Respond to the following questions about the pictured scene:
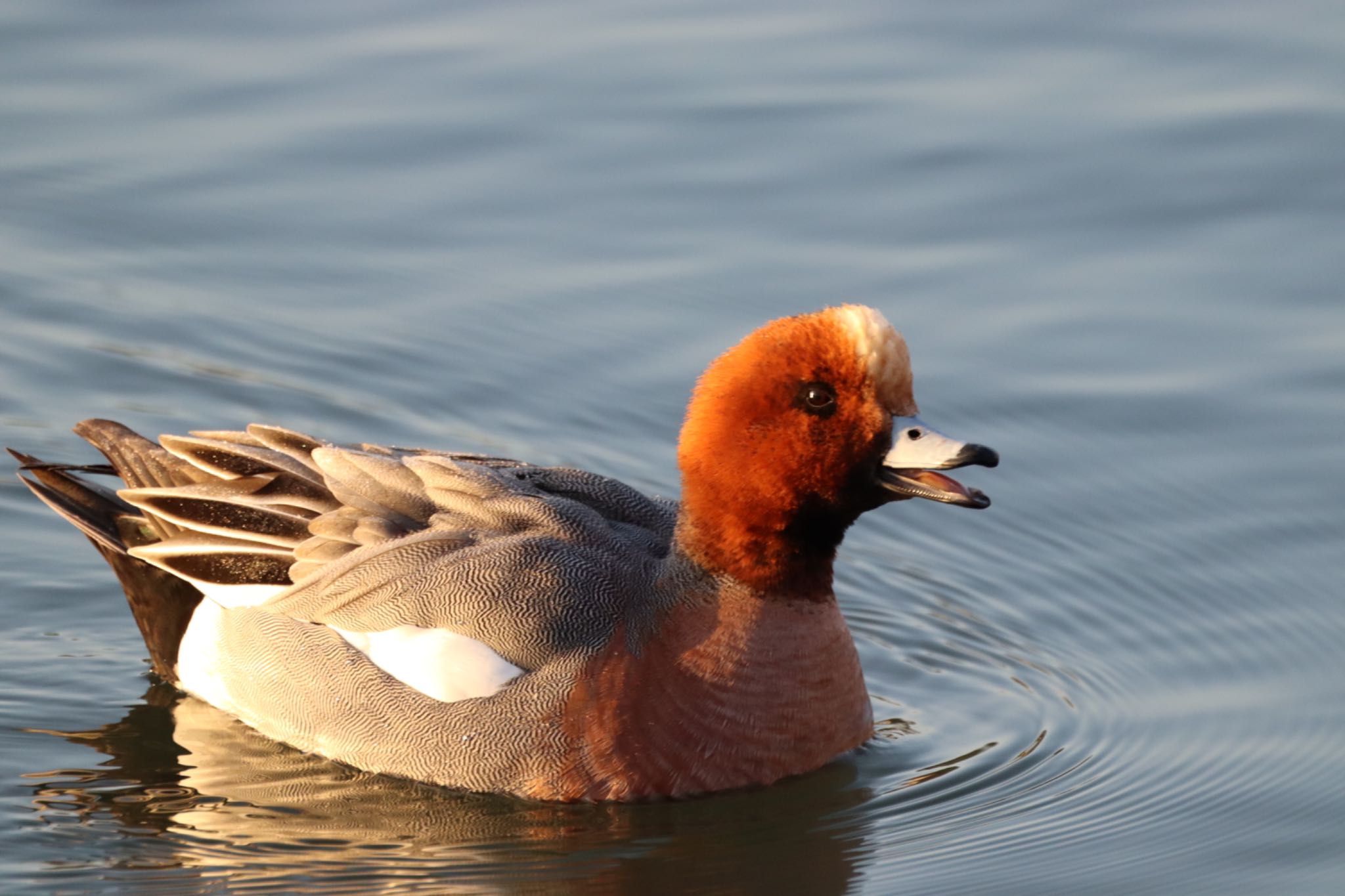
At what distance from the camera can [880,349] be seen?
664 centimetres

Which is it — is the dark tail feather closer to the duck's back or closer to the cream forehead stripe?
the duck's back

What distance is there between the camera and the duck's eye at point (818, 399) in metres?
6.75

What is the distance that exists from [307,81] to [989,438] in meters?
4.59

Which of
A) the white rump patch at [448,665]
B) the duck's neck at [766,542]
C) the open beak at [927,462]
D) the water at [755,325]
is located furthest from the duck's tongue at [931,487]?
the white rump patch at [448,665]

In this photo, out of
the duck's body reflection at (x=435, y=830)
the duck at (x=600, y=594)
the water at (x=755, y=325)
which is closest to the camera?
the duck's body reflection at (x=435, y=830)

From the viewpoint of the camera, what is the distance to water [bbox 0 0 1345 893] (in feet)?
22.6

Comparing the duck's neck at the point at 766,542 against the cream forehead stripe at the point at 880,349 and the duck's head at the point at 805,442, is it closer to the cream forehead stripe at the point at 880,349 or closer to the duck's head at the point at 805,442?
the duck's head at the point at 805,442

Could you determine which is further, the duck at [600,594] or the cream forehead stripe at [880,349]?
the duck at [600,594]

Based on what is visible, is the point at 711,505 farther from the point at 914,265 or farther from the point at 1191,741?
the point at 914,265

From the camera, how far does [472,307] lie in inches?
397

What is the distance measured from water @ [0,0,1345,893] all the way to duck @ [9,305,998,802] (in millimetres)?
172

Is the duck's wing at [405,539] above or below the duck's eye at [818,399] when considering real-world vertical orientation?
below

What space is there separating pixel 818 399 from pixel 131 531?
2.68 metres

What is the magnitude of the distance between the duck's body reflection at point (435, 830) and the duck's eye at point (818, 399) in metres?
1.27
